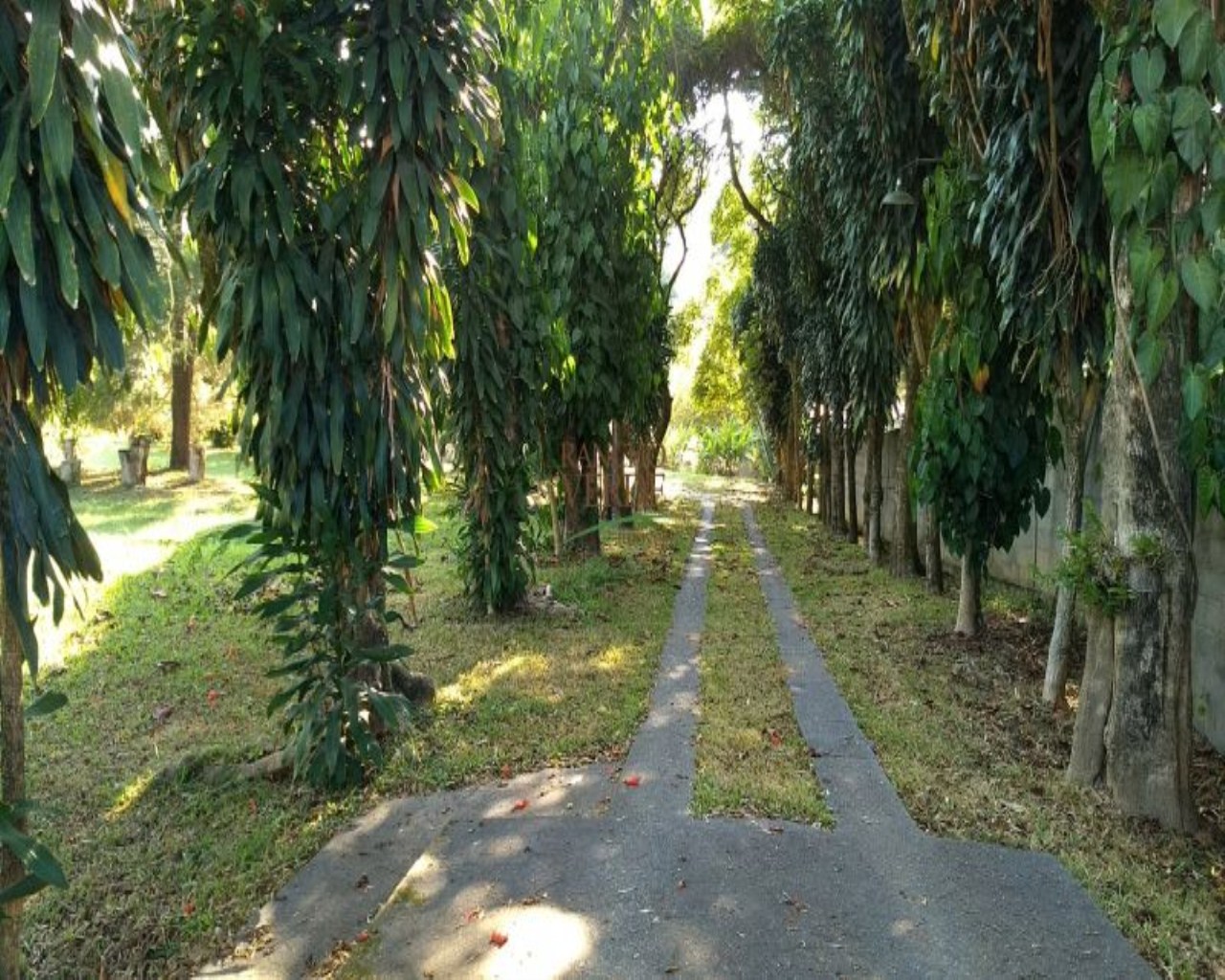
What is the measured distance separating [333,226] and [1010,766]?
4.32 m

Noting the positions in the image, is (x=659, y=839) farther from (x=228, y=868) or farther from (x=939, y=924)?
(x=228, y=868)

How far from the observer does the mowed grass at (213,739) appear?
3422 mm

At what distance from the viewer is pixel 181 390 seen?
64.7ft

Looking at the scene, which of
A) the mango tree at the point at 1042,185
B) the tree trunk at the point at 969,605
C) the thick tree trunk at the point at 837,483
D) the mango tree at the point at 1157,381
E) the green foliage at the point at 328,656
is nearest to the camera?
the mango tree at the point at 1157,381

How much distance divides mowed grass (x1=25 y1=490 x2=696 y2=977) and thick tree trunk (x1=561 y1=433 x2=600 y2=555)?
163cm

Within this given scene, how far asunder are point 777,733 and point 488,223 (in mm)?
4278

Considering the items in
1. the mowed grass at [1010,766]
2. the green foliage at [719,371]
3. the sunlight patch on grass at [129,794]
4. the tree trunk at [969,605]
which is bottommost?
the sunlight patch on grass at [129,794]

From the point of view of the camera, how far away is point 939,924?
10.1 ft

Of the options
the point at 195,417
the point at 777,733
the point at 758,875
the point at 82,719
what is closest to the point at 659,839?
the point at 758,875

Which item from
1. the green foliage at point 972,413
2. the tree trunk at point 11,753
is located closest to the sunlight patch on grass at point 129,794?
the tree trunk at point 11,753

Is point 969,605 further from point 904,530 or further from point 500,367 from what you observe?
point 500,367

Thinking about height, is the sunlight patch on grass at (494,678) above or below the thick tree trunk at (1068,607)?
below

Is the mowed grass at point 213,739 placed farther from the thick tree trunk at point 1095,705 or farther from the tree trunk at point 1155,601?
the tree trunk at point 1155,601

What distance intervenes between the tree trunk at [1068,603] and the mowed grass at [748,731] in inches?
65.5
